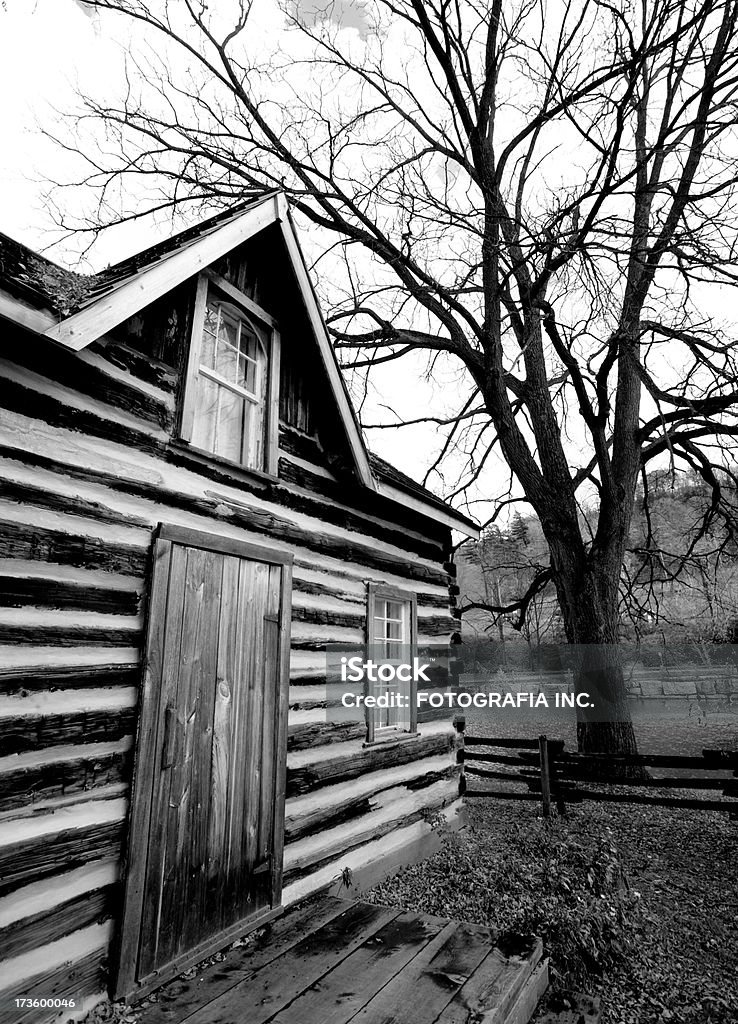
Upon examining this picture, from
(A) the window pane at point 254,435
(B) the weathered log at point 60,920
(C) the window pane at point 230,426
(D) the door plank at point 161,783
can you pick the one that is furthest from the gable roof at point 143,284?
(B) the weathered log at point 60,920

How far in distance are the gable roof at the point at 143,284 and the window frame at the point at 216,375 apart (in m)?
0.34

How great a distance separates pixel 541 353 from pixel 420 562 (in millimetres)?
5884

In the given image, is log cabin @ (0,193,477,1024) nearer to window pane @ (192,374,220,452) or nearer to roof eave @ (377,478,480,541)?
window pane @ (192,374,220,452)

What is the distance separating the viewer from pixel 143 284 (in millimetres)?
3691

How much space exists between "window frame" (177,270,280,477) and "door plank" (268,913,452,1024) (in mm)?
3506

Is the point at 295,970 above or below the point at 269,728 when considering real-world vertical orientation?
below

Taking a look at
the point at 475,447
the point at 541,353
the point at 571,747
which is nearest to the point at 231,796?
the point at 541,353

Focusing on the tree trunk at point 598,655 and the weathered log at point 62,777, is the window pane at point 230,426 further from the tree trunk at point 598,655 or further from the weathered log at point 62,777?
the tree trunk at point 598,655

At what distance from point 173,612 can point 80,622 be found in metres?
0.64

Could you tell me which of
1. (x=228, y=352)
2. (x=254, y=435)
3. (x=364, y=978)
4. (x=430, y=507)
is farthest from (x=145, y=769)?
(x=430, y=507)

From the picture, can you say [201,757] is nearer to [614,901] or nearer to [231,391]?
[231,391]

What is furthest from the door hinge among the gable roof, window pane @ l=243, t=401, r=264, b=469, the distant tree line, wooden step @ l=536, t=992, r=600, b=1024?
the distant tree line

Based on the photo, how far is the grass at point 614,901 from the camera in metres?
3.97

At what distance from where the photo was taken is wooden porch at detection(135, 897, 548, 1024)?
3008 millimetres
